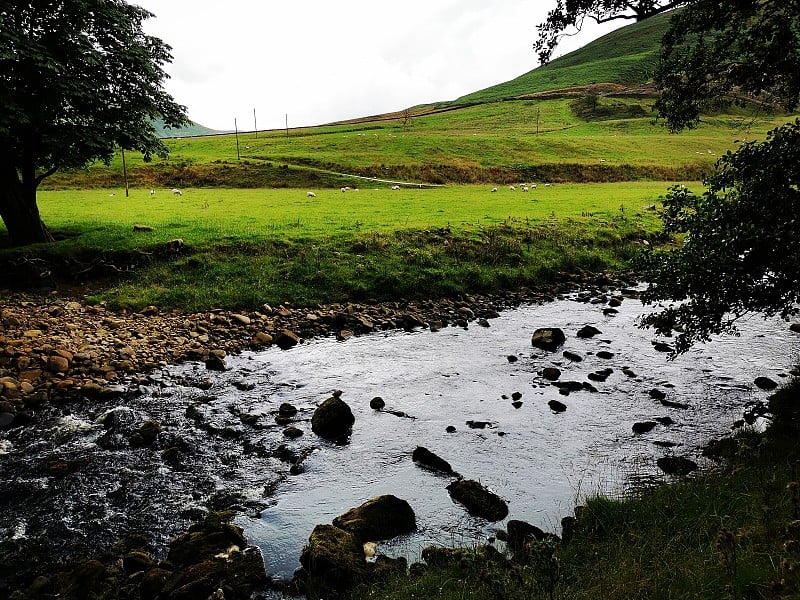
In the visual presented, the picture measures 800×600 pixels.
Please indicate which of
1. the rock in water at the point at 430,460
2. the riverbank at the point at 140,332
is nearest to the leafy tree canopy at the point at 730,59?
the rock in water at the point at 430,460

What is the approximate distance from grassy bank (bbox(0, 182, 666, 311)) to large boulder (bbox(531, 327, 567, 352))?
667 centimetres

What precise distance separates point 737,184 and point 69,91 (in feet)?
84.2

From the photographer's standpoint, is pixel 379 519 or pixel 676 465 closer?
pixel 379 519

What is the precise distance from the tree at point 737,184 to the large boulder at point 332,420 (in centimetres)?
831

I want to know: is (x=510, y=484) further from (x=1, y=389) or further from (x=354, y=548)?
(x=1, y=389)

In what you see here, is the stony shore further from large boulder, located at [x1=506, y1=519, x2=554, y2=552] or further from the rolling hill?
the rolling hill

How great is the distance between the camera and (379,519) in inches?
369

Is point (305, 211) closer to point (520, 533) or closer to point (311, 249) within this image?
point (311, 249)

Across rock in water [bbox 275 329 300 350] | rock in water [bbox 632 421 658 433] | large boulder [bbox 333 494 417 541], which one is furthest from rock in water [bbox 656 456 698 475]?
rock in water [bbox 275 329 300 350]

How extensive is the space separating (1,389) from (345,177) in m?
54.2

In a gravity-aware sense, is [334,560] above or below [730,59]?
below

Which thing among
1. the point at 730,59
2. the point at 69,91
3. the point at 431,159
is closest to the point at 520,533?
the point at 730,59

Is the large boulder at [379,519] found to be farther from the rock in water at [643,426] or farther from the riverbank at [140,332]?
the riverbank at [140,332]

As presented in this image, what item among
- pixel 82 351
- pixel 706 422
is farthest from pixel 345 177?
pixel 706 422
